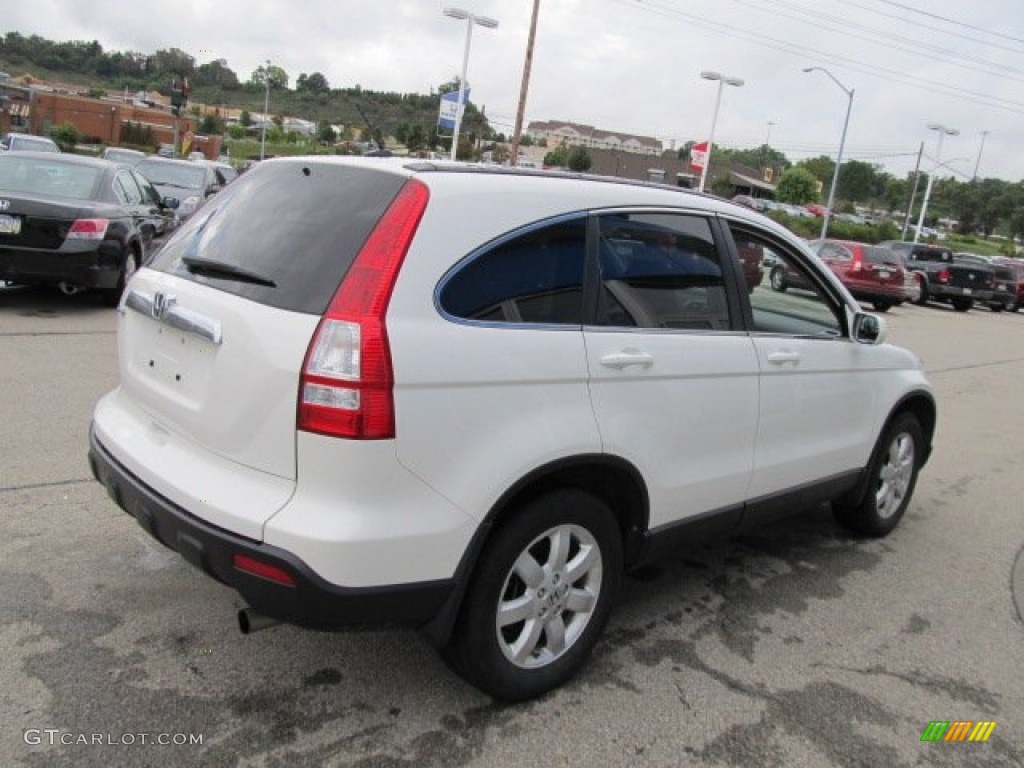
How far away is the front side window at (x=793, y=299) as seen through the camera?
3863 mm

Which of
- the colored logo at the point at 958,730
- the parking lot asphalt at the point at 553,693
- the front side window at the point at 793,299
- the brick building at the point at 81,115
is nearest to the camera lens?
the parking lot asphalt at the point at 553,693

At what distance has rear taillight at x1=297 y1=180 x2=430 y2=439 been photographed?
2.38 m

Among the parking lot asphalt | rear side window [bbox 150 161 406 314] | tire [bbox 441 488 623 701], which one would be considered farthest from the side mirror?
rear side window [bbox 150 161 406 314]

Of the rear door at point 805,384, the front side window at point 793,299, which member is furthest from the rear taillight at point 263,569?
the front side window at point 793,299

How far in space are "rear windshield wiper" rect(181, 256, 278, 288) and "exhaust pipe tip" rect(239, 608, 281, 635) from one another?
3.41 feet

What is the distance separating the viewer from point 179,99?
29.4 meters

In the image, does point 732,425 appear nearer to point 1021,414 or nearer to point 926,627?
point 926,627

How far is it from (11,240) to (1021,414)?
10484mm

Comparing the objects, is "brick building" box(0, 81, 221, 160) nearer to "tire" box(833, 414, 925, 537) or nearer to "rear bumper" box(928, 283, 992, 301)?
"rear bumper" box(928, 283, 992, 301)

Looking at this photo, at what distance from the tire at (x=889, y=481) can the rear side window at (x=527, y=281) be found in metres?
2.50

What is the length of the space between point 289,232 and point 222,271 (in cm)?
26

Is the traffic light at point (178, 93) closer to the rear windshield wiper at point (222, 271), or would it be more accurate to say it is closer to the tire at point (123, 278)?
the tire at point (123, 278)

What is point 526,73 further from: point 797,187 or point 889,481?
point 797,187

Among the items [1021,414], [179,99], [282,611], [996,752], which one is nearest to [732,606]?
[996,752]
